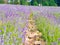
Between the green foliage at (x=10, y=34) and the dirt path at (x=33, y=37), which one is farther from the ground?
the green foliage at (x=10, y=34)

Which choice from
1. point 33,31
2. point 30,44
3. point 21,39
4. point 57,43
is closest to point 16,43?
point 21,39

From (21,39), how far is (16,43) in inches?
5.3

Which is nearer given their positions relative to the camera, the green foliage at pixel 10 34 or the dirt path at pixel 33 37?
the green foliage at pixel 10 34

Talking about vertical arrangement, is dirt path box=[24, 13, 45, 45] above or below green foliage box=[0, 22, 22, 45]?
below

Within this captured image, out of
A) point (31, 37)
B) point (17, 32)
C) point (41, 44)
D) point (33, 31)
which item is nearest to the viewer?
point (17, 32)

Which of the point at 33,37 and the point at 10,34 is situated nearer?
the point at 10,34

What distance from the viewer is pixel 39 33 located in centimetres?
511

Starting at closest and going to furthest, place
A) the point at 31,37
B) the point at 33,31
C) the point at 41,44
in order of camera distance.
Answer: the point at 41,44, the point at 31,37, the point at 33,31

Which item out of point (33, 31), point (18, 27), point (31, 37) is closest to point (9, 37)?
point (18, 27)

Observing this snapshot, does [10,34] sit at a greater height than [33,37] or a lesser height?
greater

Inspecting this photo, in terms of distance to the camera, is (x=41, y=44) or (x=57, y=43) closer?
(x=57, y=43)

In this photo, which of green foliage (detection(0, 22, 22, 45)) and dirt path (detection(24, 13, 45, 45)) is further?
dirt path (detection(24, 13, 45, 45))

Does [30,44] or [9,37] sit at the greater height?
[9,37]

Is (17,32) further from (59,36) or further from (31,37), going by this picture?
(31,37)
